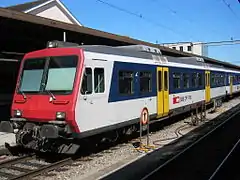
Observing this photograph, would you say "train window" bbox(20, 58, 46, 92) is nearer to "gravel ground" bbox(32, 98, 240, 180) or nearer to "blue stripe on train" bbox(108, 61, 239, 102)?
"blue stripe on train" bbox(108, 61, 239, 102)

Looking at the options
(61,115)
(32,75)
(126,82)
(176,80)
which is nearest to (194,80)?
(176,80)

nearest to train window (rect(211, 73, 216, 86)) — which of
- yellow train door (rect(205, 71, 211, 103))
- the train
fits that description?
yellow train door (rect(205, 71, 211, 103))

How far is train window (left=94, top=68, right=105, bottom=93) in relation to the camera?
1038 cm

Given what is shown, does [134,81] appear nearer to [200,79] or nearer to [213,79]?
[200,79]

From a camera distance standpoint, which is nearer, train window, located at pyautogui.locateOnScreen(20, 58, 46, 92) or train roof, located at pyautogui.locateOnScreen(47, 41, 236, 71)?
train window, located at pyautogui.locateOnScreen(20, 58, 46, 92)

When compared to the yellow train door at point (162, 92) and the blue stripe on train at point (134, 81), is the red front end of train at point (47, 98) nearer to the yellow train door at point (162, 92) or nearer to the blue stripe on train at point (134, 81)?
the blue stripe on train at point (134, 81)

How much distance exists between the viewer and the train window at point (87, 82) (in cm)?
980

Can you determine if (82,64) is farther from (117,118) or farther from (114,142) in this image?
(114,142)

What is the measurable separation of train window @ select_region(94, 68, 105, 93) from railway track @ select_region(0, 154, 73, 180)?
206cm

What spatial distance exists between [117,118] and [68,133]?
2511 mm

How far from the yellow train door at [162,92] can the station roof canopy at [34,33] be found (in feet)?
9.20

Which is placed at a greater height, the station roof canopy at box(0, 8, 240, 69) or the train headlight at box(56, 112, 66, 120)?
the station roof canopy at box(0, 8, 240, 69)

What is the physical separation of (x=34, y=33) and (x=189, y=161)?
791 centimetres

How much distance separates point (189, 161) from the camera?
9875 mm
